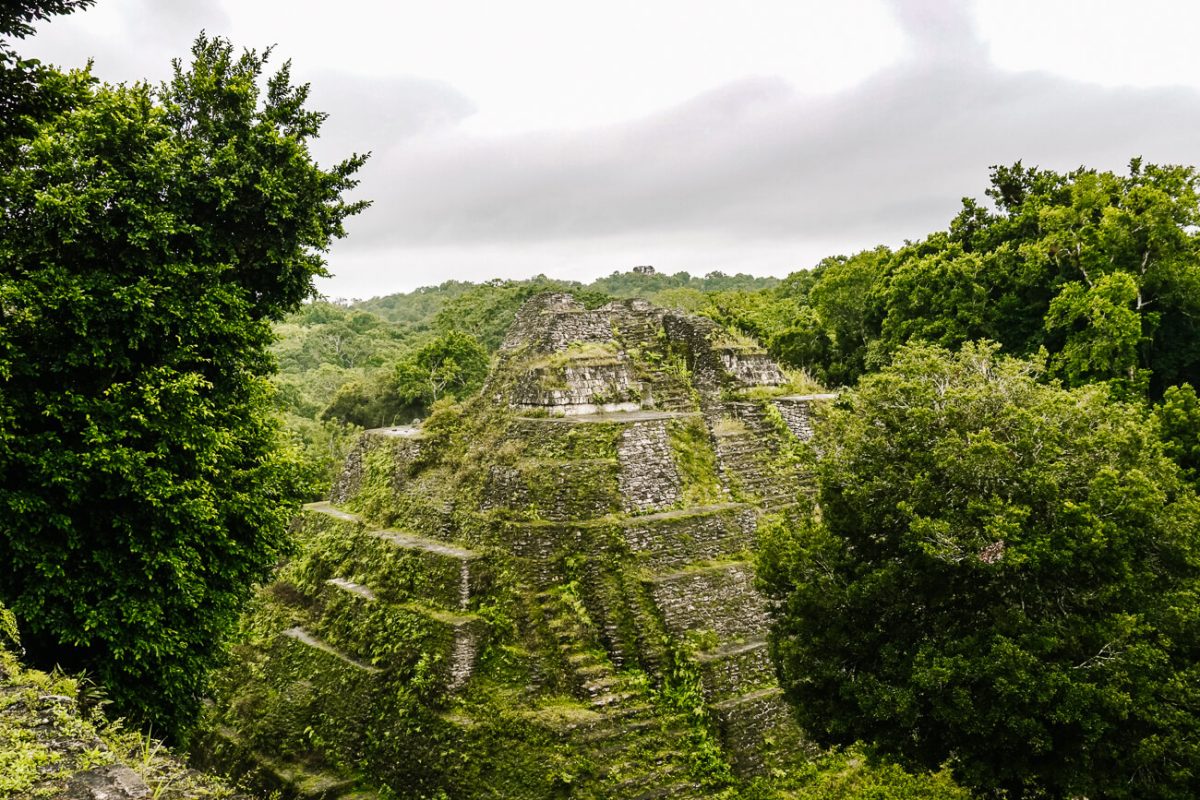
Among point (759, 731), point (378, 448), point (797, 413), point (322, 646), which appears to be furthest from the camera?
point (378, 448)

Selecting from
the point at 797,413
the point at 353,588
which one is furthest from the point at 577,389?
the point at 353,588

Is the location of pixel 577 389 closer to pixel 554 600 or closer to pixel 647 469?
pixel 647 469

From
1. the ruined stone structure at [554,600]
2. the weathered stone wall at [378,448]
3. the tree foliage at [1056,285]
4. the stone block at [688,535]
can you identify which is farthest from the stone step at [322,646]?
the tree foliage at [1056,285]

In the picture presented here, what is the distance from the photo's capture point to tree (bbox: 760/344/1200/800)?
641 centimetres

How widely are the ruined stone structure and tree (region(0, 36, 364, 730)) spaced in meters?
2.13

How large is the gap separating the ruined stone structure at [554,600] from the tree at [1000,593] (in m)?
1.48

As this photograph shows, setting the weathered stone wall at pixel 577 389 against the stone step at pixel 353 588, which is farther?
the weathered stone wall at pixel 577 389

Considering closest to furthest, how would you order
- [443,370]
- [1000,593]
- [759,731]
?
[1000,593]
[759,731]
[443,370]

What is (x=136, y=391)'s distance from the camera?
7016mm

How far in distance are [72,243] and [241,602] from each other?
13.5 feet

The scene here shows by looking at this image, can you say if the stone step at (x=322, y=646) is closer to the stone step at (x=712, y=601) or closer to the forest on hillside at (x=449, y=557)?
the forest on hillside at (x=449, y=557)

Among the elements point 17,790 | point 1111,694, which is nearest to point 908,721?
point 1111,694

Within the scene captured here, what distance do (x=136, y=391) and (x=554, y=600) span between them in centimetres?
541

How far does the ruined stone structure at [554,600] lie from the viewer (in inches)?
335
